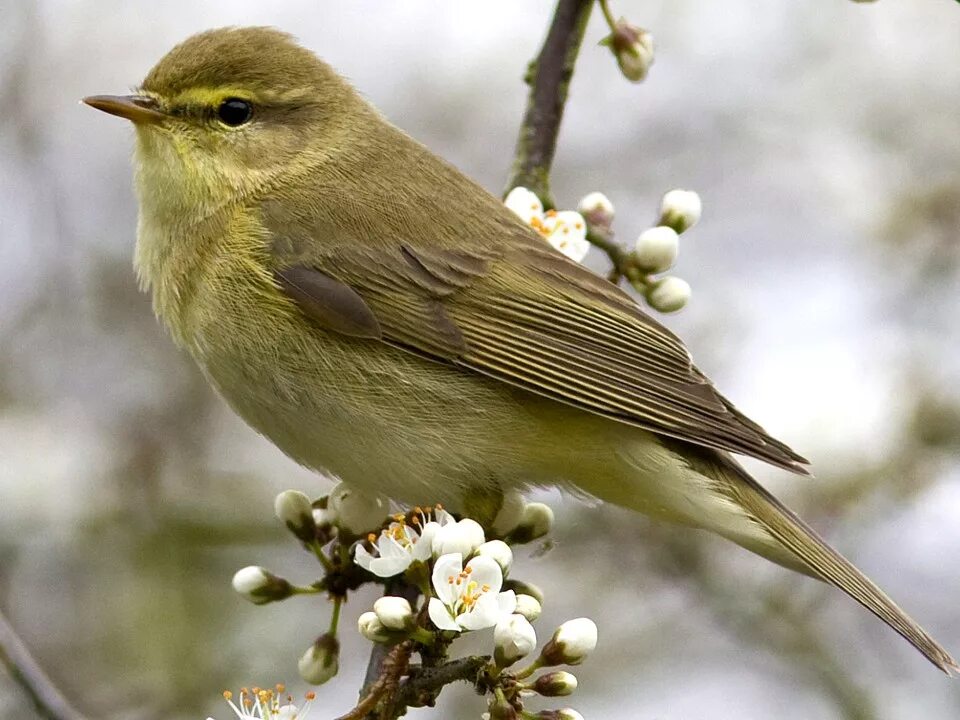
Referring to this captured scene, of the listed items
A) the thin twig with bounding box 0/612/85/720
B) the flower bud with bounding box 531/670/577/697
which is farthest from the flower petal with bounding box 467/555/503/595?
the thin twig with bounding box 0/612/85/720

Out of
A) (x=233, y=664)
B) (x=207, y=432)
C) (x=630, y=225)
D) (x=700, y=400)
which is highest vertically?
(x=630, y=225)

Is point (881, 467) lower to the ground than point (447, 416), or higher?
higher

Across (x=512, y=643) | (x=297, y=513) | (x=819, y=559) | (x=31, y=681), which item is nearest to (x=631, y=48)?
(x=819, y=559)

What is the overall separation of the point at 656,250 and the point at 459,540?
1.34 metres

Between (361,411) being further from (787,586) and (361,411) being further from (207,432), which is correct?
(207,432)

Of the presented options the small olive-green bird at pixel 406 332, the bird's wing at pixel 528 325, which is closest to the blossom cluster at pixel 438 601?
the small olive-green bird at pixel 406 332

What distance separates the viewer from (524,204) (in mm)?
3805

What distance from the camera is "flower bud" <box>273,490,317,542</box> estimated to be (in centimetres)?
312

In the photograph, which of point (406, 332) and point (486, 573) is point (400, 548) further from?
point (406, 332)

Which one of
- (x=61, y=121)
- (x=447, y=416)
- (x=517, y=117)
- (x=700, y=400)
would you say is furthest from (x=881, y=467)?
(x=61, y=121)

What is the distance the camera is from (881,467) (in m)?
4.86

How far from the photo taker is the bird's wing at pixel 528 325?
3.38 metres

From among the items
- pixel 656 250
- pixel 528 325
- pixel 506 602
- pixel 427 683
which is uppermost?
pixel 656 250

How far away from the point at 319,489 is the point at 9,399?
4.42ft
